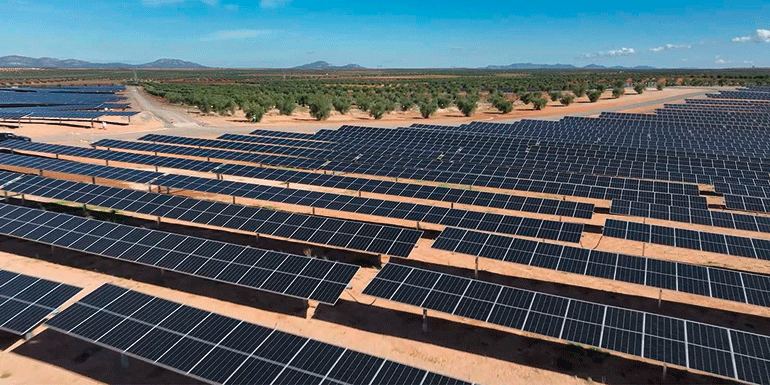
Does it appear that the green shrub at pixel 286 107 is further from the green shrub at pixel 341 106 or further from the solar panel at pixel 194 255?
the solar panel at pixel 194 255

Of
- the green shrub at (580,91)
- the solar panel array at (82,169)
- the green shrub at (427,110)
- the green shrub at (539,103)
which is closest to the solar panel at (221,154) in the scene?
the solar panel array at (82,169)

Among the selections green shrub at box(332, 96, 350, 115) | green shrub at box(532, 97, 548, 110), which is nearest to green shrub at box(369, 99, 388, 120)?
green shrub at box(332, 96, 350, 115)

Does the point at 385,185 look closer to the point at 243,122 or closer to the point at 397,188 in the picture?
the point at 397,188

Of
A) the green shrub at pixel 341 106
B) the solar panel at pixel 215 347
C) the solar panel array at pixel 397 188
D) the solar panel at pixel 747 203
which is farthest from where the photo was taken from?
the green shrub at pixel 341 106

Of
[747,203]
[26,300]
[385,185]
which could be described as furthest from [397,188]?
[747,203]

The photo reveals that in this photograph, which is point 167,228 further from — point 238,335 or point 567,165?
point 567,165

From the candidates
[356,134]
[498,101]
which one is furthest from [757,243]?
[498,101]

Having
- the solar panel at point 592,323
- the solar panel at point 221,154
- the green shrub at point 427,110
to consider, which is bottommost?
the solar panel at point 592,323
